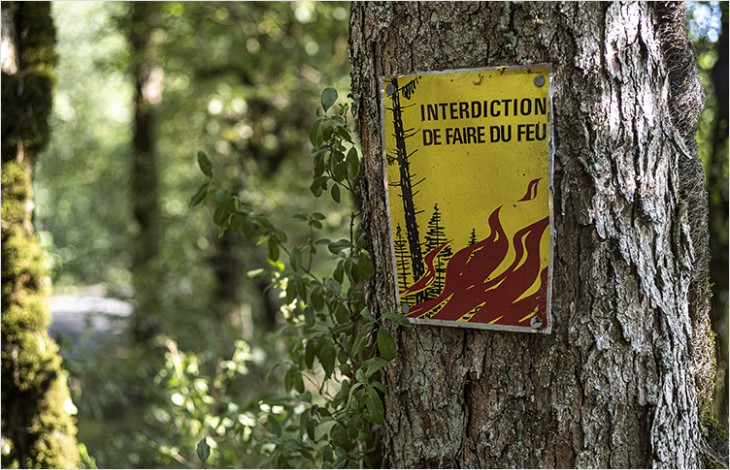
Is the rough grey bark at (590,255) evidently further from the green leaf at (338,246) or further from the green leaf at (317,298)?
the green leaf at (317,298)

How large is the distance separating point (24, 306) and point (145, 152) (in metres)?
4.58

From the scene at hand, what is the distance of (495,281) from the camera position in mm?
1479

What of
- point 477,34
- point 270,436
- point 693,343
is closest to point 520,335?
point 693,343

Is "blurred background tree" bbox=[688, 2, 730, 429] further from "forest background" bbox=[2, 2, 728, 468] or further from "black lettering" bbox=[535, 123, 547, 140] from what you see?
"black lettering" bbox=[535, 123, 547, 140]

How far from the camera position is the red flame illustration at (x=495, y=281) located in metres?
1.44

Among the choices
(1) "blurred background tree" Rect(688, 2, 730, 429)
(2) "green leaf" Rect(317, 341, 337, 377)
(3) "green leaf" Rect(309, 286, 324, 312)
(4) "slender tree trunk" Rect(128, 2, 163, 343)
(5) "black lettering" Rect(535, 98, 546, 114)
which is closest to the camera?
(5) "black lettering" Rect(535, 98, 546, 114)

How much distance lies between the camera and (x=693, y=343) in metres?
1.61

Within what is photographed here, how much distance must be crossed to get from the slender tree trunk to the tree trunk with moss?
2552 mm

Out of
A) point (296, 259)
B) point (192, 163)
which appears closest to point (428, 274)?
point (296, 259)

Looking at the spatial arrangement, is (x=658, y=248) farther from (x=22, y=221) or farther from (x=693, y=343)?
(x=22, y=221)

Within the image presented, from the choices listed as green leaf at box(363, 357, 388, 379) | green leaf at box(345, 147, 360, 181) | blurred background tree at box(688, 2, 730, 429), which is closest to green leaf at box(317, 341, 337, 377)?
green leaf at box(363, 357, 388, 379)

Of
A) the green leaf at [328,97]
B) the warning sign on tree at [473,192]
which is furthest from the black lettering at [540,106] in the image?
the green leaf at [328,97]

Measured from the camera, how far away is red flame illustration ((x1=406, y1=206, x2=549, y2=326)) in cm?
144

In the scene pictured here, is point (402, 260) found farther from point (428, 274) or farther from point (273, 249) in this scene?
point (273, 249)
